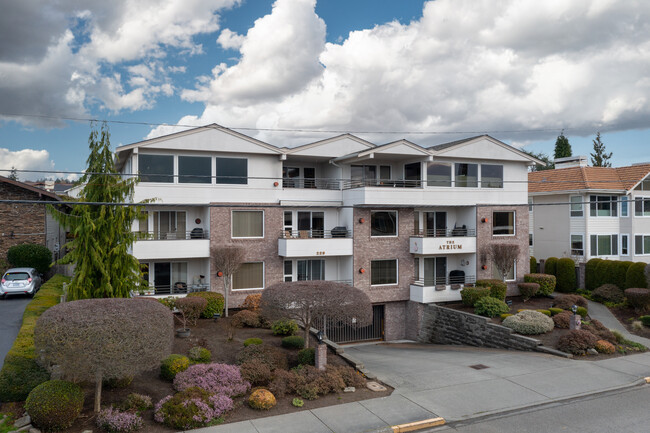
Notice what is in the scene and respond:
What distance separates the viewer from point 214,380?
1288 centimetres

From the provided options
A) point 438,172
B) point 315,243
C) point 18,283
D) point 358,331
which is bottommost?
point 358,331

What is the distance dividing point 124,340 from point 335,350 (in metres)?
7.94

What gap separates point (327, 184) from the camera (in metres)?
28.2

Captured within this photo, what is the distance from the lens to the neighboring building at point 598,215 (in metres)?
32.9

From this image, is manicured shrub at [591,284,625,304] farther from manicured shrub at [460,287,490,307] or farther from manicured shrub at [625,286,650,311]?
manicured shrub at [460,287,490,307]

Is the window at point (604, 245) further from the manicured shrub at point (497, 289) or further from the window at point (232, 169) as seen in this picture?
the window at point (232, 169)

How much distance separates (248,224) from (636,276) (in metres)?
22.1

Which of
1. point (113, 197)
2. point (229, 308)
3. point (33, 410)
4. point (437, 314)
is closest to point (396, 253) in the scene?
point (437, 314)

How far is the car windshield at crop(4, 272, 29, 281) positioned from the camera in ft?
82.3

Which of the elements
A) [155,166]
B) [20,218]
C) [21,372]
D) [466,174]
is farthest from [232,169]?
[20,218]

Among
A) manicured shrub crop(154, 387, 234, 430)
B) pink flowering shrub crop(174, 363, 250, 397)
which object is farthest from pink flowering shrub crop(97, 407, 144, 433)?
pink flowering shrub crop(174, 363, 250, 397)

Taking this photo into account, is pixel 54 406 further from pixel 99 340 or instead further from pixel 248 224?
pixel 248 224

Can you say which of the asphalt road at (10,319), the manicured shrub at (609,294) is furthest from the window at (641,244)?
the asphalt road at (10,319)

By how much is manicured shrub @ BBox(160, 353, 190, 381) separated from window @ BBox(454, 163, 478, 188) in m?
19.6
